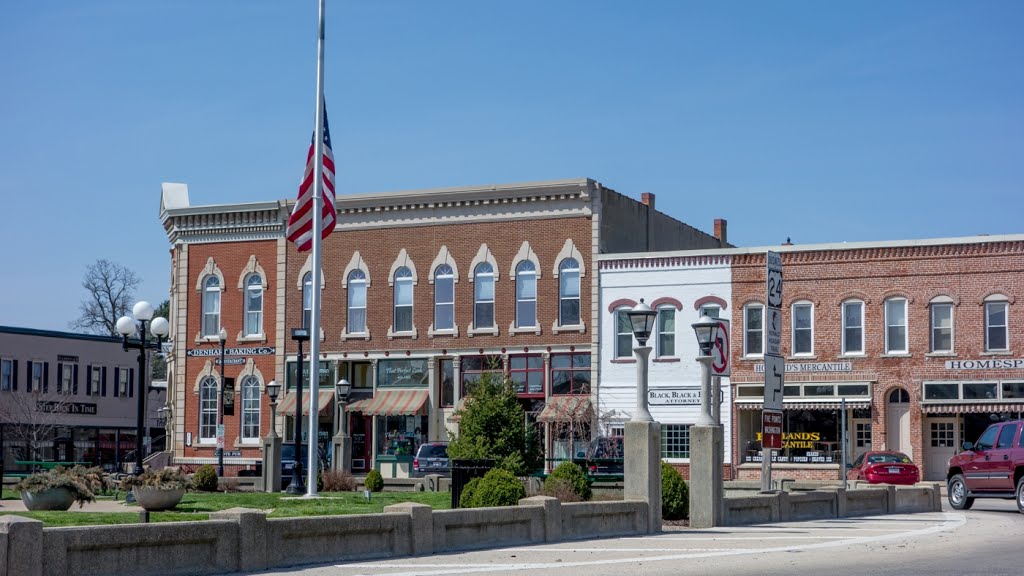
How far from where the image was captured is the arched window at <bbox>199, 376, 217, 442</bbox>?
2176 inches

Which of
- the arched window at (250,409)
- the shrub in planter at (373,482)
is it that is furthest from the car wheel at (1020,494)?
the arched window at (250,409)

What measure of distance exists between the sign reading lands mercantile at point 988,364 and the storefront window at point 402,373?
18.7 metres

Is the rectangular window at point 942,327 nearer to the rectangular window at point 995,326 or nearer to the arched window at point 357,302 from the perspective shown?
the rectangular window at point 995,326

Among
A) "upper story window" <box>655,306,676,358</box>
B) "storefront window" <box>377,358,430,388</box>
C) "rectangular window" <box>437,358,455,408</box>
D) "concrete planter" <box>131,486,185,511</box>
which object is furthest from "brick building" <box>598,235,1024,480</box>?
"concrete planter" <box>131,486,185,511</box>

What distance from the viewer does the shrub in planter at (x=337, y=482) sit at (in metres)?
37.9

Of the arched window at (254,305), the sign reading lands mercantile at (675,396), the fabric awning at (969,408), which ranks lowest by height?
the fabric awning at (969,408)

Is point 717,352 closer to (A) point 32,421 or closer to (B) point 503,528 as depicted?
(B) point 503,528

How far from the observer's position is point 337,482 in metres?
38.0

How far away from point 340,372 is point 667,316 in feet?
43.5

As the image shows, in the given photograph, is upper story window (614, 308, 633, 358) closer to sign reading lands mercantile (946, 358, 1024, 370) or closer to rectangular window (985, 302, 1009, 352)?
sign reading lands mercantile (946, 358, 1024, 370)

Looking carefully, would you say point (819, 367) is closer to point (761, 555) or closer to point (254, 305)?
point (254, 305)

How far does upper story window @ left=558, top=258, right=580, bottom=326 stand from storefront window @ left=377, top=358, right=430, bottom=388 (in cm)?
583

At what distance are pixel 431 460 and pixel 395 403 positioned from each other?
22.7 feet

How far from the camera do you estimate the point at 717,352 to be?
24.5 metres
